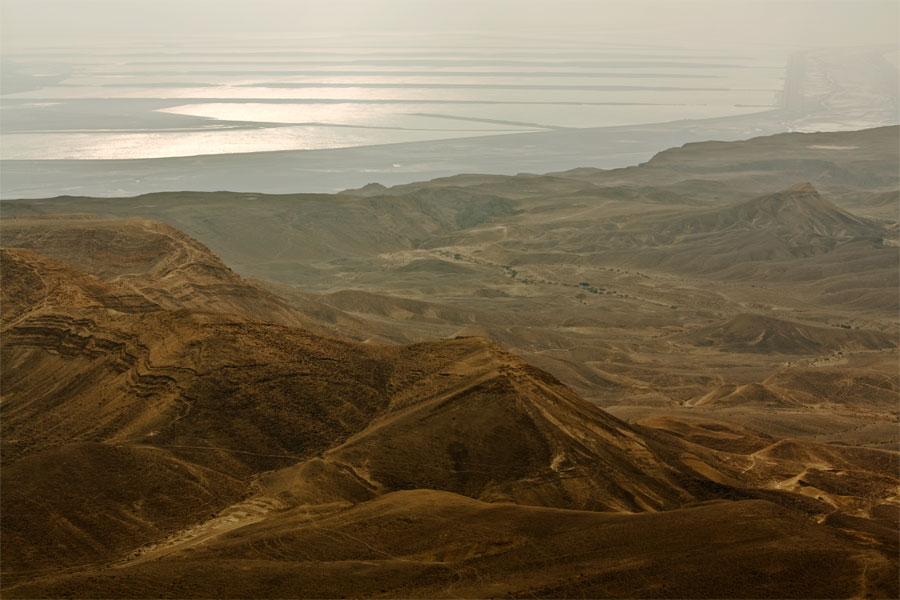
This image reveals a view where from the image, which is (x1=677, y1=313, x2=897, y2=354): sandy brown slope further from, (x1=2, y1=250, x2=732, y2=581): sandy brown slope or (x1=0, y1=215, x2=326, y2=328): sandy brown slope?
(x1=2, y1=250, x2=732, y2=581): sandy brown slope

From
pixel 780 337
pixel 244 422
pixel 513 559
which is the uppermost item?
pixel 244 422

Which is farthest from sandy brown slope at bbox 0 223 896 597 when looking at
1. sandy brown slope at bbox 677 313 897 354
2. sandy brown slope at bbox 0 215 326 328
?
sandy brown slope at bbox 677 313 897 354

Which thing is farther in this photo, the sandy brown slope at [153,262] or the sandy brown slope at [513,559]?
the sandy brown slope at [153,262]

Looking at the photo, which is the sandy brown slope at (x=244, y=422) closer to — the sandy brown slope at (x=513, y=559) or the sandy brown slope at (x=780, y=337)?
the sandy brown slope at (x=513, y=559)

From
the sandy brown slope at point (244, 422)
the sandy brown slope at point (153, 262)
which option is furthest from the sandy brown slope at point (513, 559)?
the sandy brown slope at point (153, 262)

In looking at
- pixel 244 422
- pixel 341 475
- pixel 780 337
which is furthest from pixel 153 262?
pixel 780 337

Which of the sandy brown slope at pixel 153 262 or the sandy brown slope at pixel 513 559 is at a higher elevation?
the sandy brown slope at pixel 153 262

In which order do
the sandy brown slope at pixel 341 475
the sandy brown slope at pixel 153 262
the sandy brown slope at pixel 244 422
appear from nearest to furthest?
the sandy brown slope at pixel 341 475
the sandy brown slope at pixel 244 422
the sandy brown slope at pixel 153 262

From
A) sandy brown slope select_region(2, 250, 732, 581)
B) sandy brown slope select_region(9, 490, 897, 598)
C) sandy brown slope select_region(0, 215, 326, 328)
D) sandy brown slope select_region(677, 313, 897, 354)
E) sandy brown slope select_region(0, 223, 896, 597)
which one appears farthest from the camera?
sandy brown slope select_region(677, 313, 897, 354)

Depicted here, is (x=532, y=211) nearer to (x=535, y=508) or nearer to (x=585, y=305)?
(x=585, y=305)

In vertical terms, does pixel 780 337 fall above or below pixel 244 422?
below

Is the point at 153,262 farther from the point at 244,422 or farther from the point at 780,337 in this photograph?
the point at 780,337
